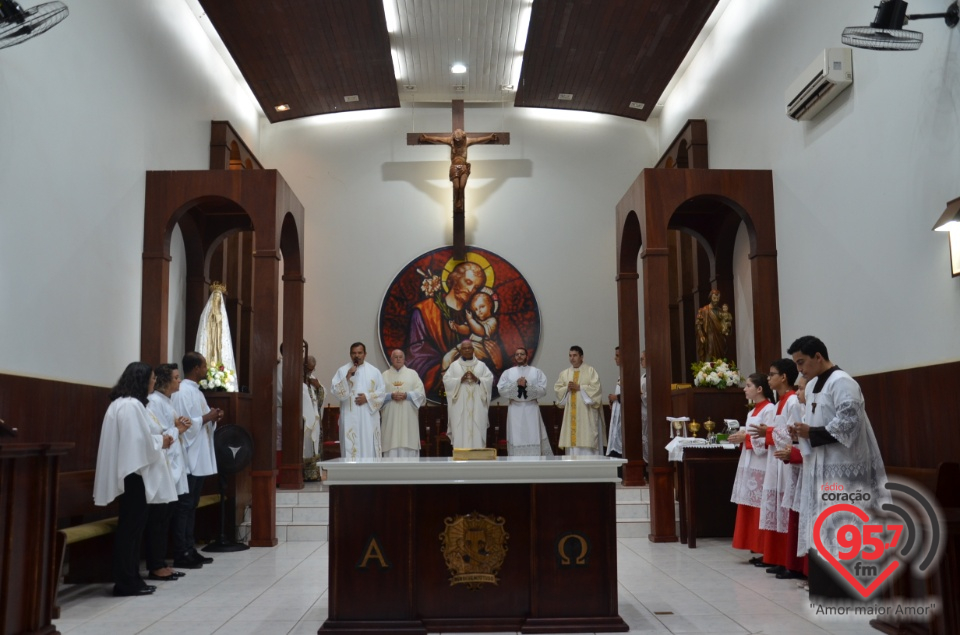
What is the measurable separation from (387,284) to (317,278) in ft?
3.47

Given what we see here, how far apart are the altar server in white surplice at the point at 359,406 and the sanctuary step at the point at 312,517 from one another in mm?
1129

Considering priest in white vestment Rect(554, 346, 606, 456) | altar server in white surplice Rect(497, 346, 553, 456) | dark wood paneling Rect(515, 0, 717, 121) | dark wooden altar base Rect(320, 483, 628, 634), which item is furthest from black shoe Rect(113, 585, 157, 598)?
dark wood paneling Rect(515, 0, 717, 121)

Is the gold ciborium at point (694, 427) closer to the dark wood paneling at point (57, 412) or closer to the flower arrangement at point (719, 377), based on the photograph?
the flower arrangement at point (719, 377)

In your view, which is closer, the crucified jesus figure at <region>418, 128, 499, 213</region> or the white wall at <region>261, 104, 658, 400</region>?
the crucified jesus figure at <region>418, 128, 499, 213</region>

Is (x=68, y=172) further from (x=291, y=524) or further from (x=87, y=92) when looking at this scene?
(x=291, y=524)

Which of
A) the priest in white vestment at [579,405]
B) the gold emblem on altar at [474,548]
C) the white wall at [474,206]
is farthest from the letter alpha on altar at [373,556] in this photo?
the white wall at [474,206]

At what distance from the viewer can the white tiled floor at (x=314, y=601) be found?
5.06m

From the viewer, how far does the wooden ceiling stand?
10555mm

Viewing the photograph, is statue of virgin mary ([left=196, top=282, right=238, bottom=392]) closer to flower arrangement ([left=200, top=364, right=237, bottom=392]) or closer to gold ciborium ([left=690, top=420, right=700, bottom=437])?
flower arrangement ([left=200, top=364, right=237, bottom=392])

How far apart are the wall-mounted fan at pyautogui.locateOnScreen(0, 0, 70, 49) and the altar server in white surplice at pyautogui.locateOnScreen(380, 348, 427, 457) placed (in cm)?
662

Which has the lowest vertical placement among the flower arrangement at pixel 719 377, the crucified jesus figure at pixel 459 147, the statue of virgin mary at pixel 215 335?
the flower arrangement at pixel 719 377

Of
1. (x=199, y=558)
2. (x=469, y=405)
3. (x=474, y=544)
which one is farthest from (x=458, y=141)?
(x=474, y=544)

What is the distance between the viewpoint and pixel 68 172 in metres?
7.23

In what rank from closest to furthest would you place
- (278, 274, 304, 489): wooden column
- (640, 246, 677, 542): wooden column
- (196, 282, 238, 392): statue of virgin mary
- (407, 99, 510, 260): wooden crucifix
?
(640, 246, 677, 542): wooden column, (278, 274, 304, 489): wooden column, (196, 282, 238, 392): statue of virgin mary, (407, 99, 510, 260): wooden crucifix
